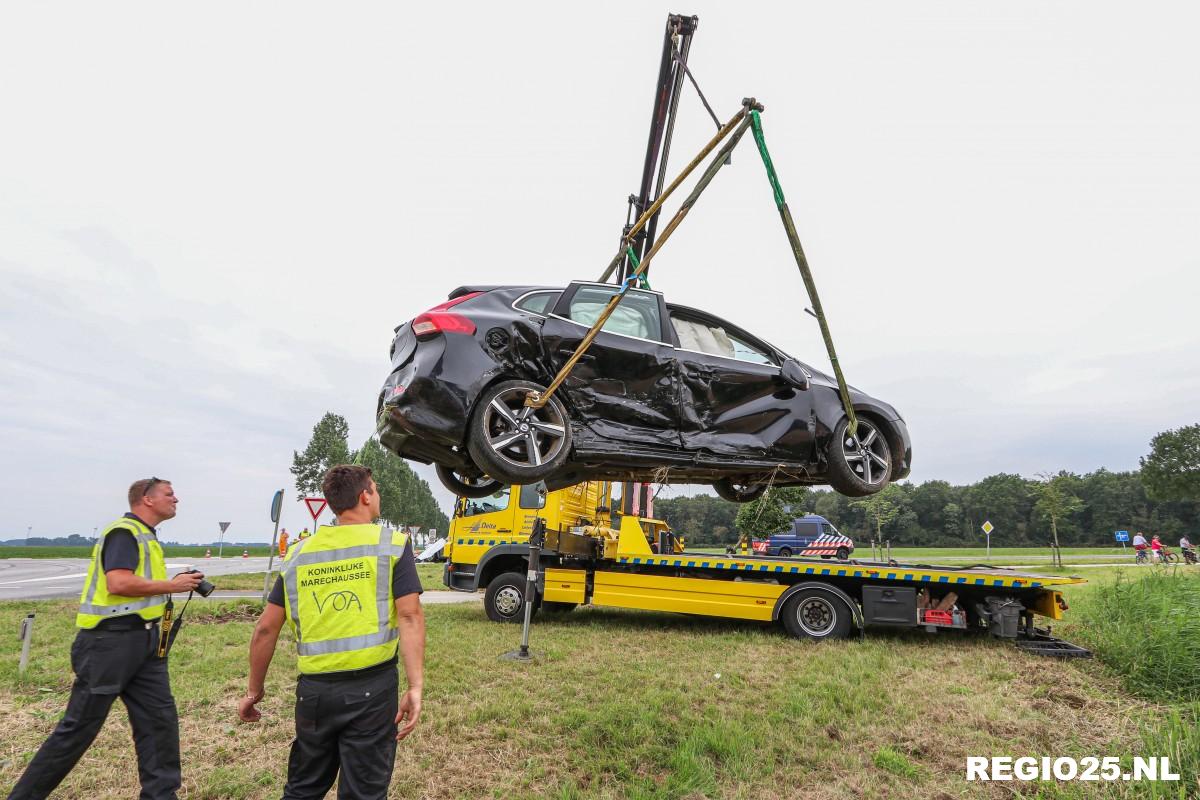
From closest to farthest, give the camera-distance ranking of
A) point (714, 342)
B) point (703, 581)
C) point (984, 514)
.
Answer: point (714, 342) → point (703, 581) → point (984, 514)

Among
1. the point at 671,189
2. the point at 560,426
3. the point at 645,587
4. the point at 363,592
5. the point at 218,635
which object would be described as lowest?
the point at 218,635

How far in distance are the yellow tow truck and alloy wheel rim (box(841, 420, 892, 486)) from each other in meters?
4.33

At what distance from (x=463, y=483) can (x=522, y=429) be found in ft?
3.59

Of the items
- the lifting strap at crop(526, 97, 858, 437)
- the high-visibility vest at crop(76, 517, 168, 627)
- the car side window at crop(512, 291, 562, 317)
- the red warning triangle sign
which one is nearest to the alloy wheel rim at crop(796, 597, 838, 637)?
the lifting strap at crop(526, 97, 858, 437)

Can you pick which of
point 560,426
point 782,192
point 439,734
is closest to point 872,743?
point 439,734

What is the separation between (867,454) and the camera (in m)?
4.20

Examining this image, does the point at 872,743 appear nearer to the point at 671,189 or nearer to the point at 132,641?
the point at 671,189

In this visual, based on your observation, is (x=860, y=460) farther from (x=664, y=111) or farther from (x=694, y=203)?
(x=664, y=111)

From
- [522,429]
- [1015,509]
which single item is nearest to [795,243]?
[522,429]

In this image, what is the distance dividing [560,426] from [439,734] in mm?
3341

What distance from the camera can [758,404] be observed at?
13.2ft

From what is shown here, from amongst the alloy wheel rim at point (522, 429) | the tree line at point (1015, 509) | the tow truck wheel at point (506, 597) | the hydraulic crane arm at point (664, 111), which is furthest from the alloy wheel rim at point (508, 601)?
the tree line at point (1015, 509)

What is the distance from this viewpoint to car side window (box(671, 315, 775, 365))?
400 centimetres

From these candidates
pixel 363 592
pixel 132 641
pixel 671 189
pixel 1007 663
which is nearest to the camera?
pixel 363 592
